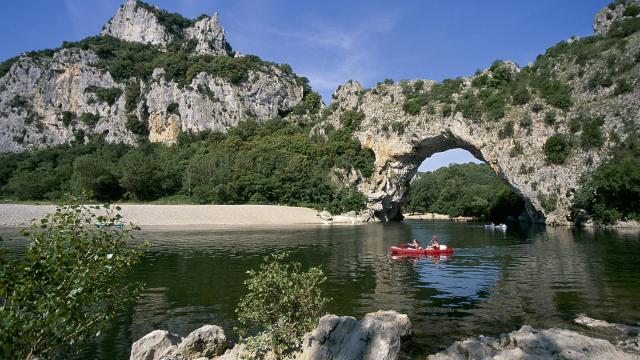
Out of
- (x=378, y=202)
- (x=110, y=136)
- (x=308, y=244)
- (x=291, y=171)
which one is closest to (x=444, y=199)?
(x=378, y=202)

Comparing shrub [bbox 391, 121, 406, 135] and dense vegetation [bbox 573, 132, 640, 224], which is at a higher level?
shrub [bbox 391, 121, 406, 135]

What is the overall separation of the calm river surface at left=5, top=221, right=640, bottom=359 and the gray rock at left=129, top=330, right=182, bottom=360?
3.58 ft

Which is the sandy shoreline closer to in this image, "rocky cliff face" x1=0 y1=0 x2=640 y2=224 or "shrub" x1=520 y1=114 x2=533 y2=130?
"rocky cliff face" x1=0 y1=0 x2=640 y2=224

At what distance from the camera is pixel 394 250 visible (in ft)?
92.8

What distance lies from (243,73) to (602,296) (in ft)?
362

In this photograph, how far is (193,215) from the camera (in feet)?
204

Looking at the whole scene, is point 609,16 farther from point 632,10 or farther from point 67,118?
point 67,118

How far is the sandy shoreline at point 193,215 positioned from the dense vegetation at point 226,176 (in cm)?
618

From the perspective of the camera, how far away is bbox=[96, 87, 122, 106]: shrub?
11525cm

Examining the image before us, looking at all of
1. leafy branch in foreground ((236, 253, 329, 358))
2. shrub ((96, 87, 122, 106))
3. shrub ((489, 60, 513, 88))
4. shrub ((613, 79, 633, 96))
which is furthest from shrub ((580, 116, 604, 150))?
shrub ((96, 87, 122, 106))

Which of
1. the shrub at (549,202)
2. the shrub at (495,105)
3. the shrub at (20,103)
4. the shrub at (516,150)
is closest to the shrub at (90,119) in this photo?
the shrub at (20,103)

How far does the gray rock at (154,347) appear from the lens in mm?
9453

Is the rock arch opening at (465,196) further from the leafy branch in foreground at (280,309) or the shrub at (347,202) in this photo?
the leafy branch in foreground at (280,309)

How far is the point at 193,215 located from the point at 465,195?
6670 centimetres
